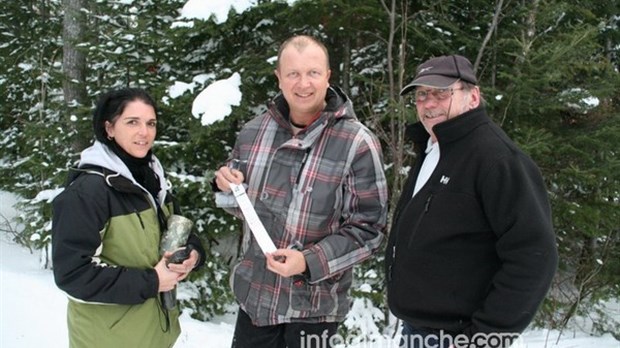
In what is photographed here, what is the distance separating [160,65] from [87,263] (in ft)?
15.7

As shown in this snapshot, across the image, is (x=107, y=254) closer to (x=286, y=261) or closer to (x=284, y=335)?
(x=286, y=261)

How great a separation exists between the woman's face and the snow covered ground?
3047 millimetres

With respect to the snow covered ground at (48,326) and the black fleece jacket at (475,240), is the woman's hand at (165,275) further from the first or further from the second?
the snow covered ground at (48,326)

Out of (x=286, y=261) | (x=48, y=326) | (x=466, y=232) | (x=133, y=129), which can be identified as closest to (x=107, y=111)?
(x=133, y=129)

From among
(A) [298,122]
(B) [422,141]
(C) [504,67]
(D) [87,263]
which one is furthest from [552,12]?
(D) [87,263]

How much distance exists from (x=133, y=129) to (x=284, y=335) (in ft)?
4.35

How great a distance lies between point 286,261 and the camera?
7.36 ft

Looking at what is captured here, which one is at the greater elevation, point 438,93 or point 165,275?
point 438,93

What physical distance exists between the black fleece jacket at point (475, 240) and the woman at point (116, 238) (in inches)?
44.3

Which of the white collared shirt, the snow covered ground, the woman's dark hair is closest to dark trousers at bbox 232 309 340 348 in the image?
the white collared shirt

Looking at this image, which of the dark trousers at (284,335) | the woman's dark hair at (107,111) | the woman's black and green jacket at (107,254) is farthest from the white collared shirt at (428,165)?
the woman's dark hair at (107,111)

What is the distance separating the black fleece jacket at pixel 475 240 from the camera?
1.86 m

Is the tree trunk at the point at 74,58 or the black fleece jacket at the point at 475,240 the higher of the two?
the tree trunk at the point at 74,58

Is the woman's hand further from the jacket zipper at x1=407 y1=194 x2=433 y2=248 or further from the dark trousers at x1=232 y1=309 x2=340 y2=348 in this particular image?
the jacket zipper at x1=407 y1=194 x2=433 y2=248
